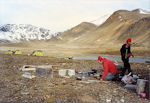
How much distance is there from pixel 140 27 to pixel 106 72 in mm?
80595

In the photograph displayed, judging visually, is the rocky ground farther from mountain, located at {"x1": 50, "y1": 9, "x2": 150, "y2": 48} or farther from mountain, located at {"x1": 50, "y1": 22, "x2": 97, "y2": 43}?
mountain, located at {"x1": 50, "y1": 22, "x2": 97, "y2": 43}

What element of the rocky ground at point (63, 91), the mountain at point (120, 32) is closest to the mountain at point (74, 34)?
the mountain at point (120, 32)

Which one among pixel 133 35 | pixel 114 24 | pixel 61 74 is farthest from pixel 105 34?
pixel 61 74

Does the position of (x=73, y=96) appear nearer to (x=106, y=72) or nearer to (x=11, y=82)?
(x=106, y=72)

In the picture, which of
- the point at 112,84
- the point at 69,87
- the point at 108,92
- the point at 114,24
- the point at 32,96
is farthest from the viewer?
the point at 114,24

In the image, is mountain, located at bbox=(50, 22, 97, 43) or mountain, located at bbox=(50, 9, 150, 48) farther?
mountain, located at bbox=(50, 22, 97, 43)

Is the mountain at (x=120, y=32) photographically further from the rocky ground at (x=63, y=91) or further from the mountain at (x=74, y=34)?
the rocky ground at (x=63, y=91)

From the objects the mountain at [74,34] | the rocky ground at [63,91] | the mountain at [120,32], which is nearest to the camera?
the rocky ground at [63,91]

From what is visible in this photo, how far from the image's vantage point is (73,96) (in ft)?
27.3

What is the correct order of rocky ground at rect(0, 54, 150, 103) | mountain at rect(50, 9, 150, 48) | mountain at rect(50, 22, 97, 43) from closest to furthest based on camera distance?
rocky ground at rect(0, 54, 150, 103) → mountain at rect(50, 9, 150, 48) → mountain at rect(50, 22, 97, 43)

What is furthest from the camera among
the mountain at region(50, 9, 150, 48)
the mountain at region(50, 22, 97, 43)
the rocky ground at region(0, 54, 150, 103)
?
the mountain at region(50, 22, 97, 43)

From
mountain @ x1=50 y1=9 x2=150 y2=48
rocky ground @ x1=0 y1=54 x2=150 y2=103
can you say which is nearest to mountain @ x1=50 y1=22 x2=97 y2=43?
mountain @ x1=50 y1=9 x2=150 y2=48

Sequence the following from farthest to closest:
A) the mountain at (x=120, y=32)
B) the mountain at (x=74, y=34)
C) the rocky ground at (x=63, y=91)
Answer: the mountain at (x=74, y=34) < the mountain at (x=120, y=32) < the rocky ground at (x=63, y=91)

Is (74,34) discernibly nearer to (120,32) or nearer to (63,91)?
(120,32)
